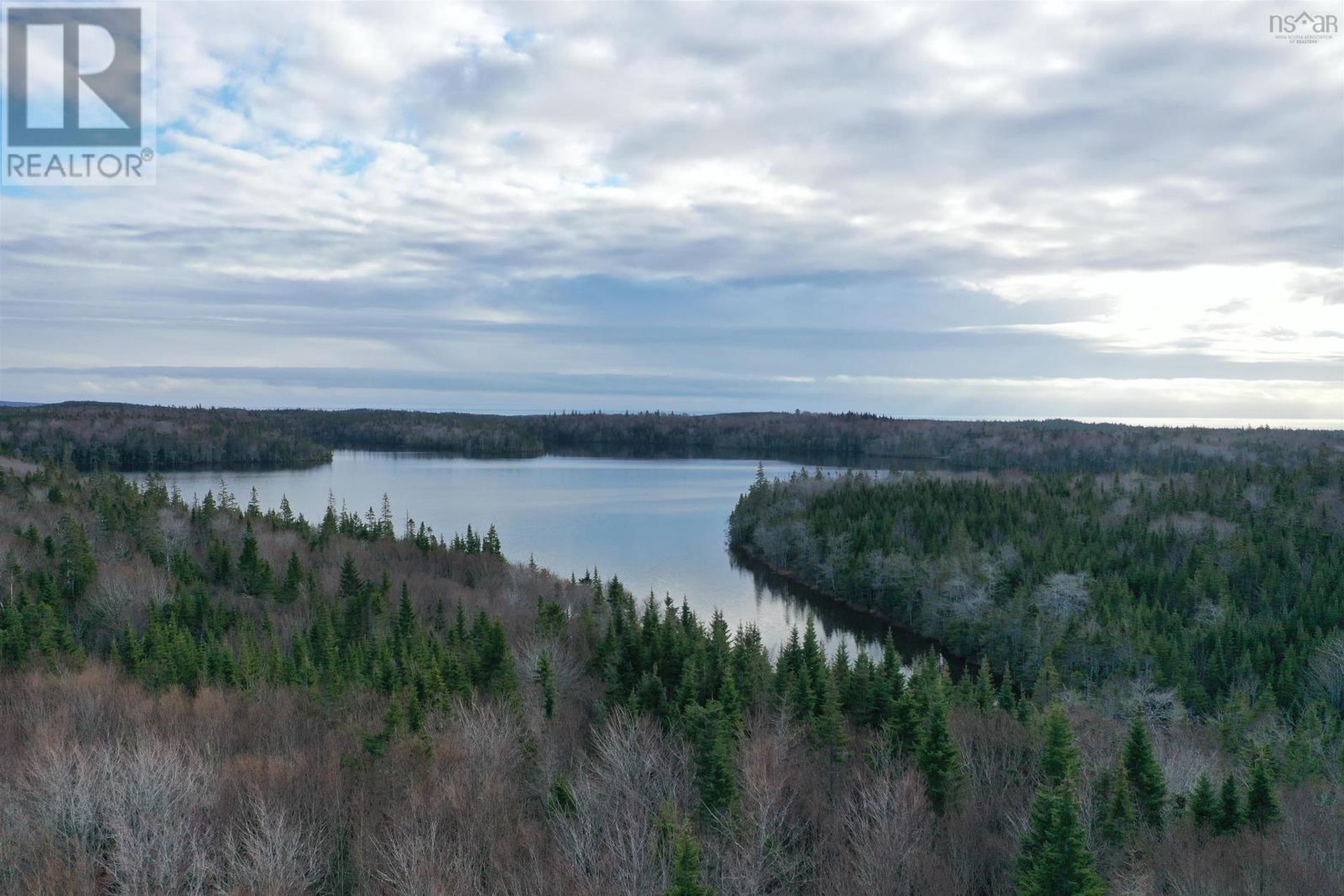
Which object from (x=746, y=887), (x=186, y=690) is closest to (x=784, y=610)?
(x=186, y=690)

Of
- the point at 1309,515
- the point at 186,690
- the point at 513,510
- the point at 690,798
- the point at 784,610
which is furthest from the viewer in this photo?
the point at 513,510

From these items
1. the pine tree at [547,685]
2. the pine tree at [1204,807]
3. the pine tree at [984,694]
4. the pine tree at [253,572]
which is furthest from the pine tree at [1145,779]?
the pine tree at [253,572]

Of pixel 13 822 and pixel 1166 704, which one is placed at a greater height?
pixel 13 822

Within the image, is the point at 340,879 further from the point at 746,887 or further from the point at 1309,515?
the point at 1309,515

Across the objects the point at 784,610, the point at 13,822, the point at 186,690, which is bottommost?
the point at 784,610

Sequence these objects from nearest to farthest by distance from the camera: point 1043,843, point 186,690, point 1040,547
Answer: point 1043,843, point 186,690, point 1040,547

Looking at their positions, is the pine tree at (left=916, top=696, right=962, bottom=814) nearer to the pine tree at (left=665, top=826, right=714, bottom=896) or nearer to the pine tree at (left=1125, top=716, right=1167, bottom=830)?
the pine tree at (left=1125, top=716, right=1167, bottom=830)

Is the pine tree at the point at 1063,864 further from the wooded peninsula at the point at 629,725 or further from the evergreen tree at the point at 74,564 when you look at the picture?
the evergreen tree at the point at 74,564

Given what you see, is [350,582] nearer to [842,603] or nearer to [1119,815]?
[842,603]

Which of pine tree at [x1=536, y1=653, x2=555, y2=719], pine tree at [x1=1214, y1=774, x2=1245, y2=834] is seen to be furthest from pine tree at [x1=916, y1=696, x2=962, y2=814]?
pine tree at [x1=536, y1=653, x2=555, y2=719]
